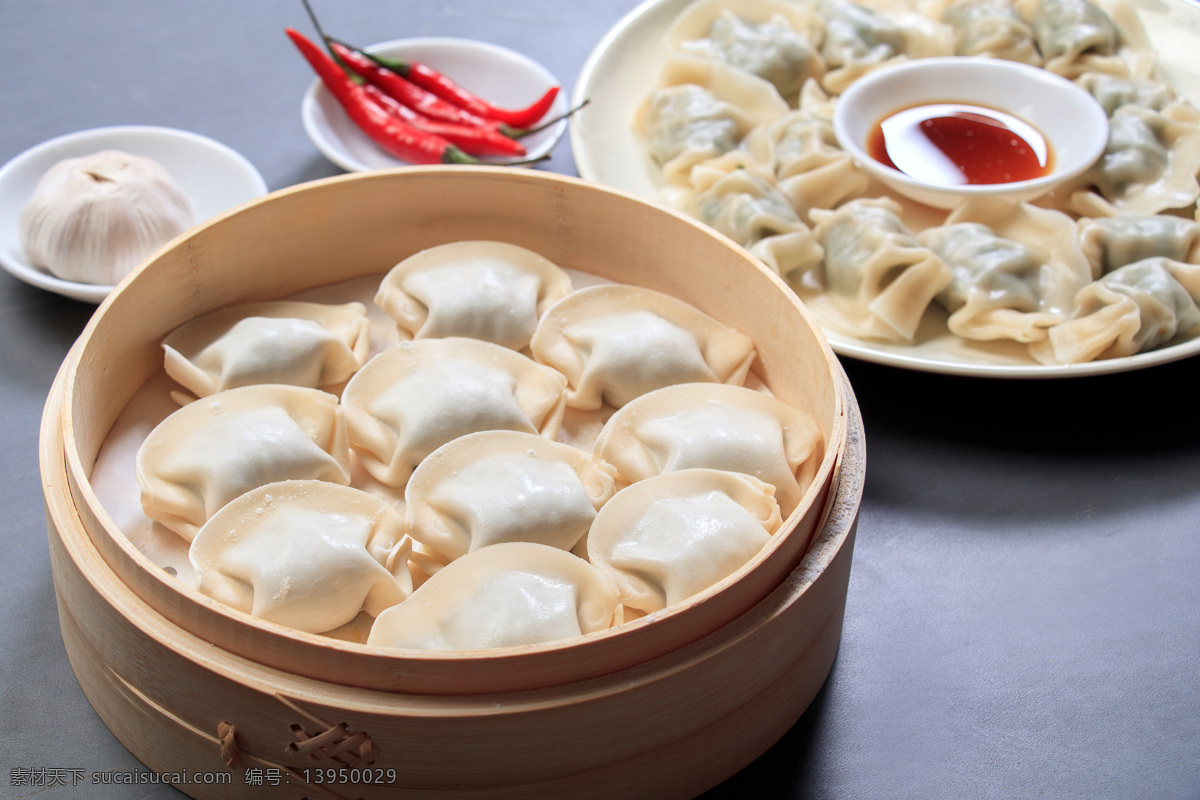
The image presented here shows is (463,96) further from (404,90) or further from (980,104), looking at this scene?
(980,104)

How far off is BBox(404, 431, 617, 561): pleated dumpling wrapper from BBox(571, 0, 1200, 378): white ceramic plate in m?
0.74

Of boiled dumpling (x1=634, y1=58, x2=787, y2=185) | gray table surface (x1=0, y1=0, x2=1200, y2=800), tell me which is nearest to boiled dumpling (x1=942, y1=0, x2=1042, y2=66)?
boiled dumpling (x1=634, y1=58, x2=787, y2=185)

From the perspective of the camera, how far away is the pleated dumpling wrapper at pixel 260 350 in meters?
1.98

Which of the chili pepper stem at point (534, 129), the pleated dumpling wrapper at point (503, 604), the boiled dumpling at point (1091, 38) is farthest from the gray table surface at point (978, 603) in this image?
the chili pepper stem at point (534, 129)

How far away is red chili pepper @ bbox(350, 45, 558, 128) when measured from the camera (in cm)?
309

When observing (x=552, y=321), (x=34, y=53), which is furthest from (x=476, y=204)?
(x=34, y=53)

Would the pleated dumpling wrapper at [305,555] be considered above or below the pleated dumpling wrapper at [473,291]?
below

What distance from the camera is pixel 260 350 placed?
1.99m

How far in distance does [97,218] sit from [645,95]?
4.94 feet

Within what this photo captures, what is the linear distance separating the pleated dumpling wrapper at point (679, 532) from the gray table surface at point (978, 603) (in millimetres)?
381

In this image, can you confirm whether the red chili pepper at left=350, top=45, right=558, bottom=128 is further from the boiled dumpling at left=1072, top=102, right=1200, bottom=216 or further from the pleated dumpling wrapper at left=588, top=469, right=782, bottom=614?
the pleated dumpling wrapper at left=588, top=469, right=782, bottom=614

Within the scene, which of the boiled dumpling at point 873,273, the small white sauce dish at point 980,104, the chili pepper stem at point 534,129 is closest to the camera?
the boiled dumpling at point 873,273

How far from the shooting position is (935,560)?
2117 mm

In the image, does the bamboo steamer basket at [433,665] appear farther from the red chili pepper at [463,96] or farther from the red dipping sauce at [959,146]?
the red chili pepper at [463,96]
